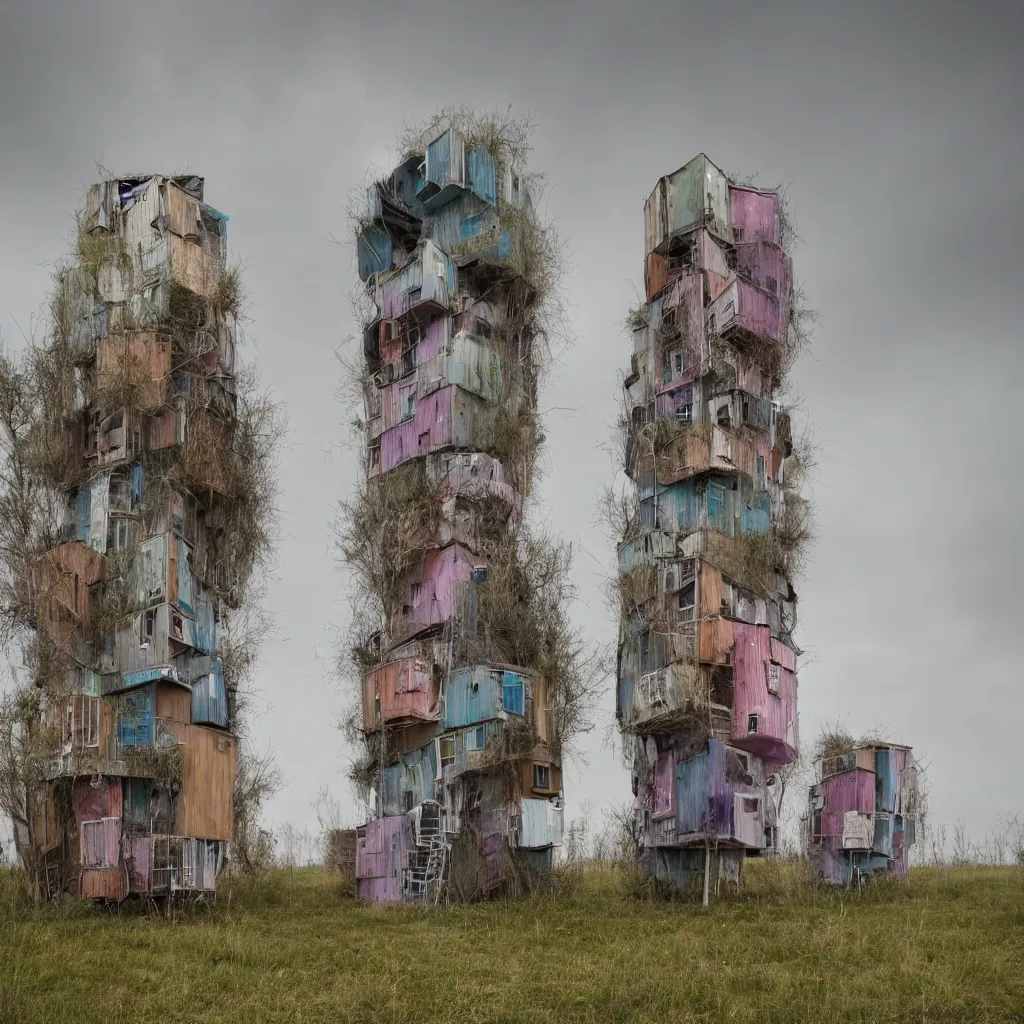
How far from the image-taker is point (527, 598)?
4394 centimetres

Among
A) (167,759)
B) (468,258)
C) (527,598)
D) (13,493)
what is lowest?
(167,759)

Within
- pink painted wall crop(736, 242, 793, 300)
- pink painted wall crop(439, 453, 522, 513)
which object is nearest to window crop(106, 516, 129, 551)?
pink painted wall crop(439, 453, 522, 513)

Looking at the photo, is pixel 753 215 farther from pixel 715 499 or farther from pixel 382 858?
pixel 382 858

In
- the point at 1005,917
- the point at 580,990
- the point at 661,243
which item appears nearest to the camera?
the point at 580,990

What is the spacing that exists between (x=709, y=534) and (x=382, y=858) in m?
13.1

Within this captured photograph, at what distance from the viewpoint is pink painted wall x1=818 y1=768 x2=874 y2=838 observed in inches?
1626

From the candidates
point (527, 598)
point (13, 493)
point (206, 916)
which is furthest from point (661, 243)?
point (206, 916)

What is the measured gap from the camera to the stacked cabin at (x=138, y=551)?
127 ft

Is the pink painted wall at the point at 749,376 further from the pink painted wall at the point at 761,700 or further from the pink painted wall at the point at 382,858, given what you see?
the pink painted wall at the point at 382,858

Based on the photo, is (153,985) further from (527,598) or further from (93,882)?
(527,598)

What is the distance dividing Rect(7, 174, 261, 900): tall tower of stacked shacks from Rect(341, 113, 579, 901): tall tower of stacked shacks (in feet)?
14.7

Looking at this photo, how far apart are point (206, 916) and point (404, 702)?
8239mm

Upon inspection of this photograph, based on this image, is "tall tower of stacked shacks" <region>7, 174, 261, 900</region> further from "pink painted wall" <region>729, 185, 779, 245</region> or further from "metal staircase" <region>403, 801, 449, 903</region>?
"pink painted wall" <region>729, 185, 779, 245</region>

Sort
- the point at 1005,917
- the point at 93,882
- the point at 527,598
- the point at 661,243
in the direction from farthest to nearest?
the point at 661,243
the point at 527,598
the point at 93,882
the point at 1005,917
